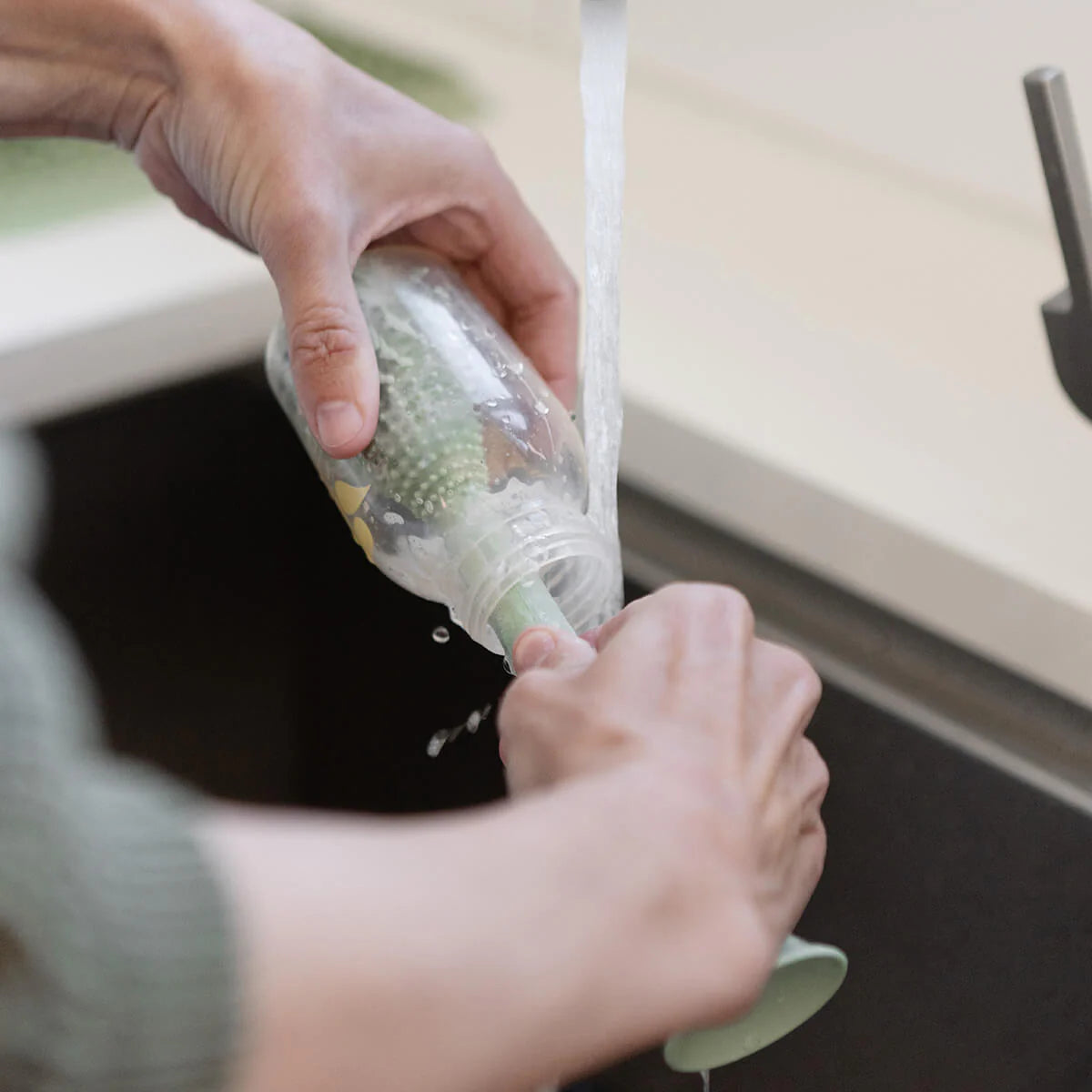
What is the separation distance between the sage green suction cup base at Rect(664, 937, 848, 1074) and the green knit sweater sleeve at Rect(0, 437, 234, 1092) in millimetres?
165

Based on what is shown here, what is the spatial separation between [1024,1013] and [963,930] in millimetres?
38

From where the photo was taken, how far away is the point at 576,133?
0.93 meters

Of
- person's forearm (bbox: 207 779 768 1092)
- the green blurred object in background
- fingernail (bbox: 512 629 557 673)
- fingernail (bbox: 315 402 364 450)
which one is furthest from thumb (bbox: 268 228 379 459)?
the green blurred object in background

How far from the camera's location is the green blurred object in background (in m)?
0.78

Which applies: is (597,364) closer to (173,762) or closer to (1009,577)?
(1009,577)

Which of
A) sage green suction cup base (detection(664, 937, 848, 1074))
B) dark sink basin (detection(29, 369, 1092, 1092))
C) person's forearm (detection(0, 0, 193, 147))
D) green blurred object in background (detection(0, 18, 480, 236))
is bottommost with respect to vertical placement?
dark sink basin (detection(29, 369, 1092, 1092))

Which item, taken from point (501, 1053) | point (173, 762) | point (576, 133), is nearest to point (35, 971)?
point (501, 1053)

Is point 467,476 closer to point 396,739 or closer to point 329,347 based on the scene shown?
point 329,347


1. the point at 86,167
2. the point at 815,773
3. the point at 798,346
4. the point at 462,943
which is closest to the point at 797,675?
the point at 815,773

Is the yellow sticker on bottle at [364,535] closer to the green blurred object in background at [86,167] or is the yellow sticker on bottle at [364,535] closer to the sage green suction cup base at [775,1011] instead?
the sage green suction cup base at [775,1011]

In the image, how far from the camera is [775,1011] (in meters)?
0.38

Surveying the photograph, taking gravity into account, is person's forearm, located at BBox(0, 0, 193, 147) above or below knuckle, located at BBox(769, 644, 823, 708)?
above

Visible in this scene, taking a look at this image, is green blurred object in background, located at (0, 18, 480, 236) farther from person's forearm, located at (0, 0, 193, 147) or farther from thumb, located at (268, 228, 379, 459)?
thumb, located at (268, 228, 379, 459)

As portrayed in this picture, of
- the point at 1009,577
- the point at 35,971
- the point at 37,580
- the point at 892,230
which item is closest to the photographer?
the point at 35,971
